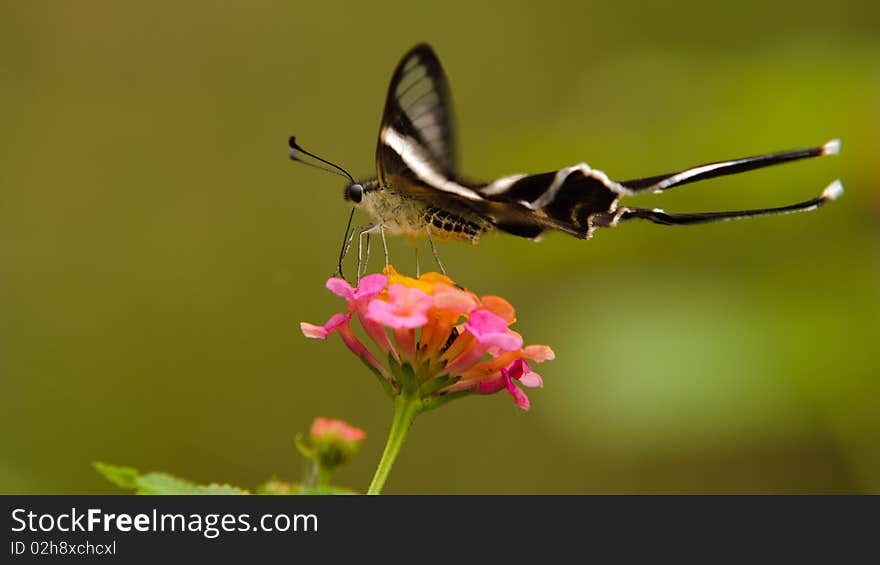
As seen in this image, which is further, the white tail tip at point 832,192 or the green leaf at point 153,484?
the white tail tip at point 832,192

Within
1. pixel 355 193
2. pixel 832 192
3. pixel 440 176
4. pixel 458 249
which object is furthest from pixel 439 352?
pixel 458 249

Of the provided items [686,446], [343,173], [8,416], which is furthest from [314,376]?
[343,173]

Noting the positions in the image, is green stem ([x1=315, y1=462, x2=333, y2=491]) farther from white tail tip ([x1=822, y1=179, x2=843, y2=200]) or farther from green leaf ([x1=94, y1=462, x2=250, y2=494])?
white tail tip ([x1=822, y1=179, x2=843, y2=200])

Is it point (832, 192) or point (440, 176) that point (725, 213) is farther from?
point (440, 176)

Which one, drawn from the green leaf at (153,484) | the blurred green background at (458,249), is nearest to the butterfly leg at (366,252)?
the green leaf at (153,484)

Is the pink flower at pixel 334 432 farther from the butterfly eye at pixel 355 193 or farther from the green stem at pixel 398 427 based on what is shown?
the butterfly eye at pixel 355 193

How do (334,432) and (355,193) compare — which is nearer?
(334,432)
